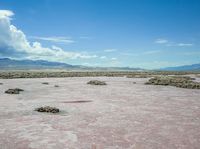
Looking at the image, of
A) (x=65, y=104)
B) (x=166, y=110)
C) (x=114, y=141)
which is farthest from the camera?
(x=65, y=104)

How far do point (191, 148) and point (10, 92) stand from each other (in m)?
20.0

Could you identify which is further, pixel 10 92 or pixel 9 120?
pixel 10 92

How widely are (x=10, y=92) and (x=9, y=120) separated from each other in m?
12.7

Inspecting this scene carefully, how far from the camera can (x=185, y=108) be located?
A: 18.2 m

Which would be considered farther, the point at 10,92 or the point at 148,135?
the point at 10,92

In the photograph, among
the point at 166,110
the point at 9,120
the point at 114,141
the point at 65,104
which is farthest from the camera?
the point at 65,104

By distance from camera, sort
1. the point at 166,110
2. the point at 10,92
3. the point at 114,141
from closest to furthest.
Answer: the point at 114,141, the point at 166,110, the point at 10,92

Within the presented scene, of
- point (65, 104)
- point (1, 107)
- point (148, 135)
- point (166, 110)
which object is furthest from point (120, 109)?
point (1, 107)

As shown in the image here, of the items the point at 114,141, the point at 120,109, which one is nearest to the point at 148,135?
the point at 114,141

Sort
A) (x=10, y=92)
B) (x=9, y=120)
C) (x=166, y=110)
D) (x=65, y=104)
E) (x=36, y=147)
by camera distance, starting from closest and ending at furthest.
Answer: (x=36, y=147)
(x=9, y=120)
(x=166, y=110)
(x=65, y=104)
(x=10, y=92)

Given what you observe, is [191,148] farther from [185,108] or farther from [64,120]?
[185,108]

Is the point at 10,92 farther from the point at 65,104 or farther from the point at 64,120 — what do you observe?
the point at 64,120

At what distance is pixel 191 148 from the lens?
9.73 meters

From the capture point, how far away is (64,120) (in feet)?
45.8
